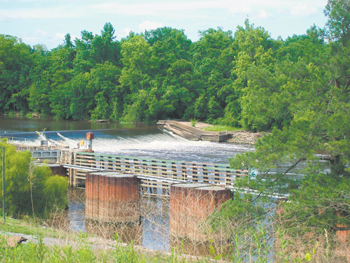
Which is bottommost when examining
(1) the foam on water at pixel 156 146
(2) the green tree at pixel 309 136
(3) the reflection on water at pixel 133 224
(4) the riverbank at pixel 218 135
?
(3) the reflection on water at pixel 133 224

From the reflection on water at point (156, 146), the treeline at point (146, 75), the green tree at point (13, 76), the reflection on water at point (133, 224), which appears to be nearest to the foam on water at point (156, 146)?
the reflection on water at point (156, 146)

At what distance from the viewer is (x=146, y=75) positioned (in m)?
71.2

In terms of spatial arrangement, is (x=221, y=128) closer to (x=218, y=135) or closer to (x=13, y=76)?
(x=218, y=135)

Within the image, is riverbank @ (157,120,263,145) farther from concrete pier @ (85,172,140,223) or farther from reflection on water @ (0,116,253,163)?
concrete pier @ (85,172,140,223)

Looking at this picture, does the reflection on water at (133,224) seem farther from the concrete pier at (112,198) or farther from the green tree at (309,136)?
the green tree at (309,136)

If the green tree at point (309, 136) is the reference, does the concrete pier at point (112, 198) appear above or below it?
below

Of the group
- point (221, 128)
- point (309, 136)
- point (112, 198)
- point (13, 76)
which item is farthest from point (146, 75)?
point (309, 136)

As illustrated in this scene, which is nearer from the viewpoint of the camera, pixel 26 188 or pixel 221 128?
pixel 26 188

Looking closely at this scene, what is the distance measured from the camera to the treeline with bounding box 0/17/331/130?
5791 centimetres

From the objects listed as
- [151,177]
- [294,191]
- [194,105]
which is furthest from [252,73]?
[194,105]

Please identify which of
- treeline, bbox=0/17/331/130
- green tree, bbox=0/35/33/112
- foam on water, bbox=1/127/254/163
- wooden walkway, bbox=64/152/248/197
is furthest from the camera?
green tree, bbox=0/35/33/112

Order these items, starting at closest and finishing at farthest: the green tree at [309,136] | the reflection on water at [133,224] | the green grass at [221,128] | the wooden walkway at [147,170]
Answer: the green tree at [309,136] < the reflection on water at [133,224] < the wooden walkway at [147,170] < the green grass at [221,128]

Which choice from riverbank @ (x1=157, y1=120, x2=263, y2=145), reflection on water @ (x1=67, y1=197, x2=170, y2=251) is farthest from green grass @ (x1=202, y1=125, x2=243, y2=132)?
reflection on water @ (x1=67, y1=197, x2=170, y2=251)

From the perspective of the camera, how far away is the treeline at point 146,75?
57906 millimetres
